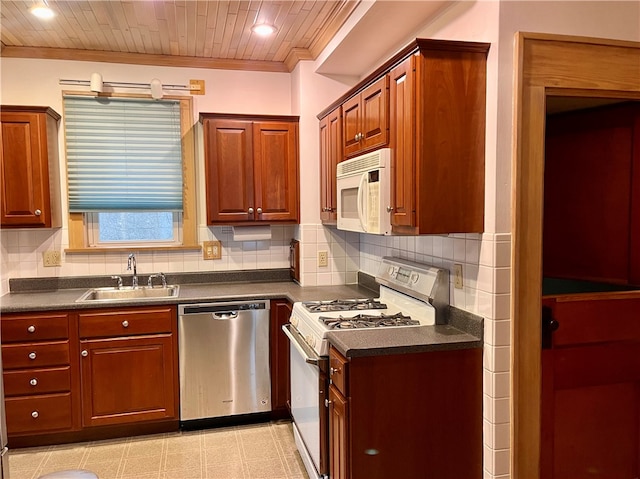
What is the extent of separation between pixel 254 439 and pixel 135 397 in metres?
0.82

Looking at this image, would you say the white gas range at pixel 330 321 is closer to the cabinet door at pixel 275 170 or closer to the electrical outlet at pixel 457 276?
the electrical outlet at pixel 457 276

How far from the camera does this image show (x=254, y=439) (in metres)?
3.19

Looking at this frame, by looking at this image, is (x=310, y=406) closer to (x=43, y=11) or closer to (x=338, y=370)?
(x=338, y=370)

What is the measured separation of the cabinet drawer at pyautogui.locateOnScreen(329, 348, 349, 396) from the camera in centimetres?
211

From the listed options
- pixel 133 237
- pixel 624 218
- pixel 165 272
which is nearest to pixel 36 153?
pixel 133 237

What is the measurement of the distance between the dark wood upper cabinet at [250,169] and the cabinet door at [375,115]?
110 centimetres

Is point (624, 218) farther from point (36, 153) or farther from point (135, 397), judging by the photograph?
point (36, 153)

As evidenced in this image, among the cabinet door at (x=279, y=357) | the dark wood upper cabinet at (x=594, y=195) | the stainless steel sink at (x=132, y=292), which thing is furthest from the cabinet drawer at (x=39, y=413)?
the dark wood upper cabinet at (x=594, y=195)

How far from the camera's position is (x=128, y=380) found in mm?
3168

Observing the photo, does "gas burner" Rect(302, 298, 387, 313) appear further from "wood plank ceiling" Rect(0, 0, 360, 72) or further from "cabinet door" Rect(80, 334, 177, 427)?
"wood plank ceiling" Rect(0, 0, 360, 72)

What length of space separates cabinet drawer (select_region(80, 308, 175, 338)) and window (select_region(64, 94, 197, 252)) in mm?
742

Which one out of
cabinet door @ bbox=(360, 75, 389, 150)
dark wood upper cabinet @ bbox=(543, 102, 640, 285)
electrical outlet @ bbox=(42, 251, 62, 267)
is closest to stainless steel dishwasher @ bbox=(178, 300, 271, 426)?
electrical outlet @ bbox=(42, 251, 62, 267)

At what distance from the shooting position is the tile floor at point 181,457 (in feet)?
9.15

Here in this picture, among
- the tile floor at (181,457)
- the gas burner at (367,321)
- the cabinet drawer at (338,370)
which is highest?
the gas burner at (367,321)
